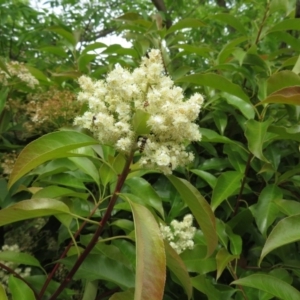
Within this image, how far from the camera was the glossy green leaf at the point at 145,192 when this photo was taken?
1.14m

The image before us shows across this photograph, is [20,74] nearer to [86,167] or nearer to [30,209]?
[86,167]

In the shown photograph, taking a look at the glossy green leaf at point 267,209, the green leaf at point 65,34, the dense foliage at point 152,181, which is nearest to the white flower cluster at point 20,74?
the dense foliage at point 152,181

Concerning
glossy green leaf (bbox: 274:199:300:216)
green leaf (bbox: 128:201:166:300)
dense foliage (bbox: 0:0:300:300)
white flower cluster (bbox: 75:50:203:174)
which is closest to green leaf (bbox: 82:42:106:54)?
dense foliage (bbox: 0:0:300:300)

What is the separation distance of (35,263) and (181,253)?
1.25ft

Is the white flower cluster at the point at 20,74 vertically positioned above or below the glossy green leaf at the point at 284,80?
above

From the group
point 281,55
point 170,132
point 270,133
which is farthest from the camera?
point 281,55

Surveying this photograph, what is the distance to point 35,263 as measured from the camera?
3.76ft

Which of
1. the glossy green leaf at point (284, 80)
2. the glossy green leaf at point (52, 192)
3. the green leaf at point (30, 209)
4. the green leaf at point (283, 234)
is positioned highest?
the glossy green leaf at point (284, 80)

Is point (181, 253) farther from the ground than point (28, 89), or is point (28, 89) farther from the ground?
point (28, 89)

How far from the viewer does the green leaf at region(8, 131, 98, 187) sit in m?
0.84

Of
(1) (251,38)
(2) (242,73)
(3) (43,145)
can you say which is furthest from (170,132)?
(1) (251,38)

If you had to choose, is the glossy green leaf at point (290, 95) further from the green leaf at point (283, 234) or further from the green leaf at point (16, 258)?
the green leaf at point (16, 258)

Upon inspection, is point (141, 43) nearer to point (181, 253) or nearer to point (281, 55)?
point (281, 55)

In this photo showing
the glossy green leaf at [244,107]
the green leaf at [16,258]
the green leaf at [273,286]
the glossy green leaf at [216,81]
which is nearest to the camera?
the green leaf at [273,286]
